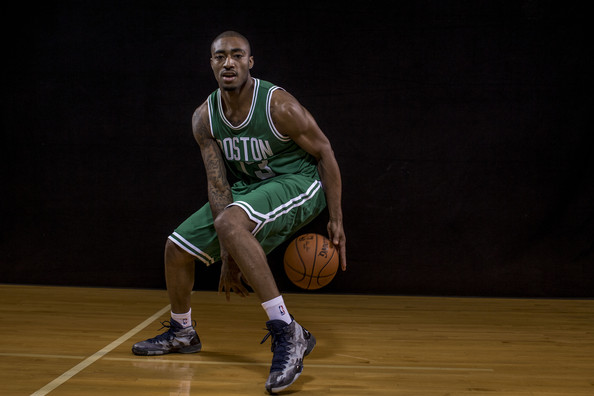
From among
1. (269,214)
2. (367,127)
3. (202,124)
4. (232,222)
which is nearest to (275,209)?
(269,214)

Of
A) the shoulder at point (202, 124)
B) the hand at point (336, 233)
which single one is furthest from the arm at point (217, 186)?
the hand at point (336, 233)

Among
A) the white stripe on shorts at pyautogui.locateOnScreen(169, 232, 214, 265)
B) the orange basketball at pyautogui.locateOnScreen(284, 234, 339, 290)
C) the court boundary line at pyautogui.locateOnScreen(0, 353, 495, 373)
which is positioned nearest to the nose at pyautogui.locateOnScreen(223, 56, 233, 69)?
the white stripe on shorts at pyautogui.locateOnScreen(169, 232, 214, 265)

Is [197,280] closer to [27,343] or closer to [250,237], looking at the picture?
[27,343]

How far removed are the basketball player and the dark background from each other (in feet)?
4.38

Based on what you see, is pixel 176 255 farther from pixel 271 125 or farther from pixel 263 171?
pixel 271 125

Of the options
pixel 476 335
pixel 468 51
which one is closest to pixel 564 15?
pixel 468 51

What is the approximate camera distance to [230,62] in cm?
244

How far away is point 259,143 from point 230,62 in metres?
0.36

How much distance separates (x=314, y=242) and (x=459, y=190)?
152 centimetres

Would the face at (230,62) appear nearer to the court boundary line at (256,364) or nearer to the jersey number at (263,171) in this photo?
the jersey number at (263,171)

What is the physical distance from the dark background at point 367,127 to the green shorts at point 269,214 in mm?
1382

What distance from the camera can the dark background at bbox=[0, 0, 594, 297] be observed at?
149 inches

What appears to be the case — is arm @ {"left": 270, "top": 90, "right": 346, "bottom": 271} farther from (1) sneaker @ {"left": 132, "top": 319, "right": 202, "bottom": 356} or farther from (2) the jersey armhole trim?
(1) sneaker @ {"left": 132, "top": 319, "right": 202, "bottom": 356}

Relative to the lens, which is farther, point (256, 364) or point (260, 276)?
point (256, 364)
